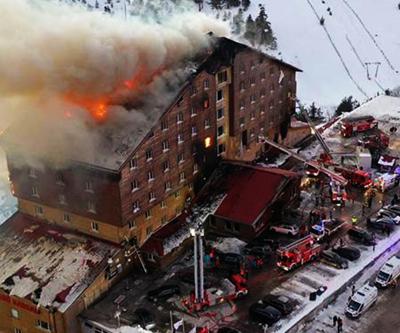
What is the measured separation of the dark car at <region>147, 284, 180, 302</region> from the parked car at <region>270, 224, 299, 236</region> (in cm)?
1023

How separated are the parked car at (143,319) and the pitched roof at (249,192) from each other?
438 inches

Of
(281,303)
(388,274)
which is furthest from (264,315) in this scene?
(388,274)

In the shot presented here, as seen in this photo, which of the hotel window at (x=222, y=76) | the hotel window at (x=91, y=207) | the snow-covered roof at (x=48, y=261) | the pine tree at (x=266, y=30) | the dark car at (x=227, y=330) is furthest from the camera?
the pine tree at (x=266, y=30)

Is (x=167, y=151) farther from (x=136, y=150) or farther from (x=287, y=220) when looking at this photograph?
(x=287, y=220)

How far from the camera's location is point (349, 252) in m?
50.8

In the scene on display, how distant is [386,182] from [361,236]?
9575 mm

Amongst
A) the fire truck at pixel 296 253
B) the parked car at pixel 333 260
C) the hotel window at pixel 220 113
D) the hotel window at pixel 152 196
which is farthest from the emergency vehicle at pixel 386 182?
the hotel window at pixel 152 196

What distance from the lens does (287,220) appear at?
181 feet

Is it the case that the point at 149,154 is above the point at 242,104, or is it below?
below

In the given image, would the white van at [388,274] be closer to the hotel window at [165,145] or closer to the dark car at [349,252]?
the dark car at [349,252]

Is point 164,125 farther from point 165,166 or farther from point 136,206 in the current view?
point 136,206

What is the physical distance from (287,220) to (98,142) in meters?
16.5

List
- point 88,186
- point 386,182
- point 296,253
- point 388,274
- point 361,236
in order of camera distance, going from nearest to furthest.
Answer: point 388,274, point 296,253, point 88,186, point 361,236, point 386,182

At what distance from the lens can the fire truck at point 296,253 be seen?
49.2 metres
